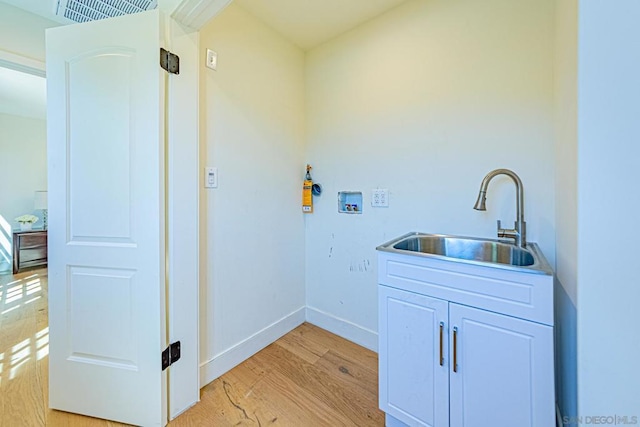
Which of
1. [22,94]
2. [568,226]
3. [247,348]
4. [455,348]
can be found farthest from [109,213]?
[22,94]

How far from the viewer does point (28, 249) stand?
152 inches

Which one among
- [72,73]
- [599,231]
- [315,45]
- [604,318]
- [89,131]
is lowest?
[604,318]

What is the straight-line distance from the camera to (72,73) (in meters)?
1.22

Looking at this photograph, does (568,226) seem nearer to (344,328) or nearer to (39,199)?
(344,328)

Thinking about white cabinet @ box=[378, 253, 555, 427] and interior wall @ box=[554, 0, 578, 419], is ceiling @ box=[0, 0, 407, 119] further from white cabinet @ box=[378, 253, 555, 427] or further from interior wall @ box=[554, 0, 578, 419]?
white cabinet @ box=[378, 253, 555, 427]

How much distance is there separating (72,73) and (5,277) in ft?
14.1

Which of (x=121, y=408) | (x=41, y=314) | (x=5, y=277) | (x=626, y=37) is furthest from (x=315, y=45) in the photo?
(x=5, y=277)

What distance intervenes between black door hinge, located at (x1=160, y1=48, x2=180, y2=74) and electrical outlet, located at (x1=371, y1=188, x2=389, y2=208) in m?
1.39

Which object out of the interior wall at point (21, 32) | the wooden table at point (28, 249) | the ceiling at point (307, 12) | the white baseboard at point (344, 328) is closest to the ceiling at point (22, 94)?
the interior wall at point (21, 32)

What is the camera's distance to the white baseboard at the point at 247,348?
4.99 ft

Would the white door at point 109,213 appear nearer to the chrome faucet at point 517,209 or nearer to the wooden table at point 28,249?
the chrome faucet at point 517,209

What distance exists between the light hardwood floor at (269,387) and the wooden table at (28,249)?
8.19 ft

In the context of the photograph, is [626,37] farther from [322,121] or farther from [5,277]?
[5,277]

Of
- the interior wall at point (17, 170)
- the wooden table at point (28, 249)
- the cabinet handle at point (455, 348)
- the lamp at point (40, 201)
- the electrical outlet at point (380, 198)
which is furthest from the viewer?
the lamp at point (40, 201)
